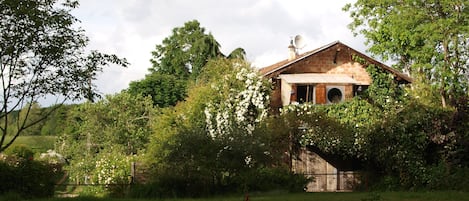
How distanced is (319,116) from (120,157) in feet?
30.0

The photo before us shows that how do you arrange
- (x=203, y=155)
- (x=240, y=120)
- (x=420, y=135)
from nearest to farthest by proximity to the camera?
(x=203, y=155) → (x=420, y=135) → (x=240, y=120)

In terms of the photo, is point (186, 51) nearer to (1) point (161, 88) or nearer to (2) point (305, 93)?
(1) point (161, 88)

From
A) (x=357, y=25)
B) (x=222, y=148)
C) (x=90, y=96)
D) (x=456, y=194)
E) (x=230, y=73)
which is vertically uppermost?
(x=357, y=25)

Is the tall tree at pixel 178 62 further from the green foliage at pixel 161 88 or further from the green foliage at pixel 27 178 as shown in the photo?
the green foliage at pixel 27 178

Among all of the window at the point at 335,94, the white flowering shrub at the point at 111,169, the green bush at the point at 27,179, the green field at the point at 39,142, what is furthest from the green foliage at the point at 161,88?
the green bush at the point at 27,179

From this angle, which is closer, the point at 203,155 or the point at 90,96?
the point at 90,96

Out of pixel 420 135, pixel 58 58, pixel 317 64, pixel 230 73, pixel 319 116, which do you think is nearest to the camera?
pixel 58 58

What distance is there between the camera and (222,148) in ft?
66.8

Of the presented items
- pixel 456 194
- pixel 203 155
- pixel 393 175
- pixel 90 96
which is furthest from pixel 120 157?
pixel 456 194

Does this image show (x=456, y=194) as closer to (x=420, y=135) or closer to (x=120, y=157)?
(x=420, y=135)

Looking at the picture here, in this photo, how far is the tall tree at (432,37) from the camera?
28391 millimetres

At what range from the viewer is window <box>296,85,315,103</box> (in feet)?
106

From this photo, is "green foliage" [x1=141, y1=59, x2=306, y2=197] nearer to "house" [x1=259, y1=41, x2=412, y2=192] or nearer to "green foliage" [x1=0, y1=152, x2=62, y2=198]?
"green foliage" [x1=0, y1=152, x2=62, y2=198]

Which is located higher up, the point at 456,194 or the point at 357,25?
the point at 357,25
